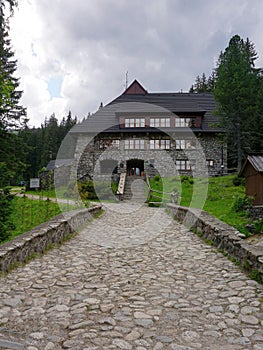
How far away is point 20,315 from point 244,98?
25.1 meters

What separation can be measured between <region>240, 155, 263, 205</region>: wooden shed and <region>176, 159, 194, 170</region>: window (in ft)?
46.9

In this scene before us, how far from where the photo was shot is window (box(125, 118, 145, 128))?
28.2 meters

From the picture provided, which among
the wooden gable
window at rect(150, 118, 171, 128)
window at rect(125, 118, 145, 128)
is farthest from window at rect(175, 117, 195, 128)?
the wooden gable

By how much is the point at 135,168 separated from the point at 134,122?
4.25 m

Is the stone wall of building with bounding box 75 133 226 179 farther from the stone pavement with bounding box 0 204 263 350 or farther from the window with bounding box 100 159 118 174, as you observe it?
the stone pavement with bounding box 0 204 263 350

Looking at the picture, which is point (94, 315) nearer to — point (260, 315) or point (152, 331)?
point (152, 331)

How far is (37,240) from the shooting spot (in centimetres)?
636

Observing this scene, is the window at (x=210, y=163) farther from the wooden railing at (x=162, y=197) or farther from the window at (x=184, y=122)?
the wooden railing at (x=162, y=197)

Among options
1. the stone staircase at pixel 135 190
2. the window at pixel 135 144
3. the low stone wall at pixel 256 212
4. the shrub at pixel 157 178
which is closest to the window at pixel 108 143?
the window at pixel 135 144

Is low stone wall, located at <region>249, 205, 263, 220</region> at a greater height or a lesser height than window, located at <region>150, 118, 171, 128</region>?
lesser

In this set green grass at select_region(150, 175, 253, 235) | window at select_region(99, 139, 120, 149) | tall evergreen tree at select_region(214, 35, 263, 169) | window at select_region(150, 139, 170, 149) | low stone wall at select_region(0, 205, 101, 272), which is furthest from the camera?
window at select_region(99, 139, 120, 149)

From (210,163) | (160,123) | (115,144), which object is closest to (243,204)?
(210,163)

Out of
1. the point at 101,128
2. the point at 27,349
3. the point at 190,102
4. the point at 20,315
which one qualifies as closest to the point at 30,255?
the point at 20,315

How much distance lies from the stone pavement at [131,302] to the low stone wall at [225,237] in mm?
230
